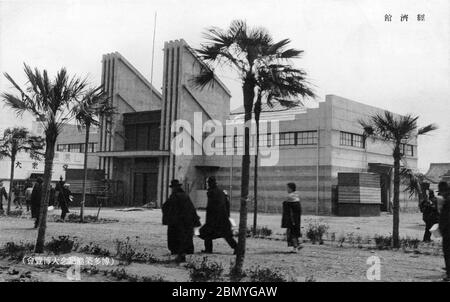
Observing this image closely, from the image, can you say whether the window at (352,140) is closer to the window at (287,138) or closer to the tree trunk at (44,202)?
the window at (287,138)

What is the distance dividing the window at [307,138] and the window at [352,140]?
5.45 ft

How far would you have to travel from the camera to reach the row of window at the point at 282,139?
27984mm

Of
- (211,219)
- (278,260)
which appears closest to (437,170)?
(211,219)

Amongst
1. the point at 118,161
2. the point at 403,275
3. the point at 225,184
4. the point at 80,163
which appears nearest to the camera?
the point at 403,275

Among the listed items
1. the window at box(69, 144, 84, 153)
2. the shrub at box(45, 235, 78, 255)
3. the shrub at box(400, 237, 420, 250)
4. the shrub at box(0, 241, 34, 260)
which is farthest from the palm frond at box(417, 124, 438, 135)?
the window at box(69, 144, 84, 153)

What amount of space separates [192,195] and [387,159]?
12790 millimetres

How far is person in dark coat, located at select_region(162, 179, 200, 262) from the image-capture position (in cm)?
981

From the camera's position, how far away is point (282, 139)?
29219 millimetres

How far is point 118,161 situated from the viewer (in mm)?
34969

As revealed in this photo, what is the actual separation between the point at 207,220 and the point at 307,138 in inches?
709

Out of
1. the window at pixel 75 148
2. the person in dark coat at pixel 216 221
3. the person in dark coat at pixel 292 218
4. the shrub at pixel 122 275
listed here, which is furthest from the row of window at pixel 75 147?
the shrub at pixel 122 275

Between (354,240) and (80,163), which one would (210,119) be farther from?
(354,240)

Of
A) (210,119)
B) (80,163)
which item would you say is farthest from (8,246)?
(80,163)
